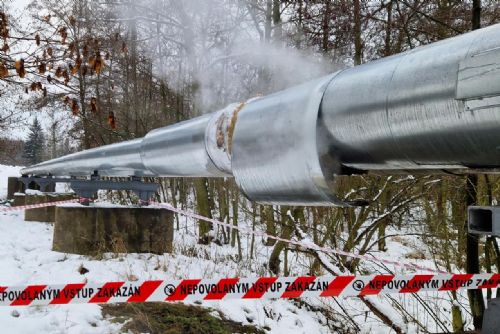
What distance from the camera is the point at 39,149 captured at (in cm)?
6462

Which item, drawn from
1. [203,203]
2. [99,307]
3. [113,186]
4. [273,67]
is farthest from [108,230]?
[203,203]

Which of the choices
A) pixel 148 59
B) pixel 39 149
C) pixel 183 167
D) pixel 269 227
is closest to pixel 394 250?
pixel 269 227

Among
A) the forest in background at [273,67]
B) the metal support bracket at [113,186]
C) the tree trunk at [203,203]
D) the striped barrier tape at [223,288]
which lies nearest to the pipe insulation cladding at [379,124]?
the forest in background at [273,67]

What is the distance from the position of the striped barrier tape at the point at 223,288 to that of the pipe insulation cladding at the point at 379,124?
2.24m

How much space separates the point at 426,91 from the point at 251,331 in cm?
400

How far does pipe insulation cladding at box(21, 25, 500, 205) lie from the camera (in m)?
0.83

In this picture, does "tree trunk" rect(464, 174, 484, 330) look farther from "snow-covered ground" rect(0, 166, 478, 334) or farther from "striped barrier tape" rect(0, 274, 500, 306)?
"snow-covered ground" rect(0, 166, 478, 334)

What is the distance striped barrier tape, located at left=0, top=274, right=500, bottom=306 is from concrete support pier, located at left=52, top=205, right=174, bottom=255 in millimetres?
2560

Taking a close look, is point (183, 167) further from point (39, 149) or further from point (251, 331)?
point (39, 149)

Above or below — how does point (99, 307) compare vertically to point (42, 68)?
below

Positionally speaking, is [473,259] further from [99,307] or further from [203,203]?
[203,203]

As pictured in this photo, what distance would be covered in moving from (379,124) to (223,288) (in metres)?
2.60

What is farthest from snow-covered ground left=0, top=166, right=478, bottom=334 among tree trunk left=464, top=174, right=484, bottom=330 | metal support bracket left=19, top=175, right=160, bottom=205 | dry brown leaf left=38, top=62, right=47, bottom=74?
dry brown leaf left=38, top=62, right=47, bottom=74

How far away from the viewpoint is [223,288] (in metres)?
3.36
